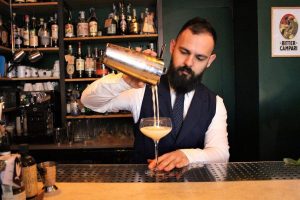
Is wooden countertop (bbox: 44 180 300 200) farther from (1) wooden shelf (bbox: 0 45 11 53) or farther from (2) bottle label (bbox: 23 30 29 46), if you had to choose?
(2) bottle label (bbox: 23 30 29 46)

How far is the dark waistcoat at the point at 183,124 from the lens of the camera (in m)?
1.82

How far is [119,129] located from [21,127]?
0.98m

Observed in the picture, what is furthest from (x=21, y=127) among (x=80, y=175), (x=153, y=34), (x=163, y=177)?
(x=163, y=177)

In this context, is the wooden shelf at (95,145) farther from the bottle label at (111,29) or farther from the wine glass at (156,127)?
the wine glass at (156,127)

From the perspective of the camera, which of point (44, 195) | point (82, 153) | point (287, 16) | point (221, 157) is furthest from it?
point (82, 153)

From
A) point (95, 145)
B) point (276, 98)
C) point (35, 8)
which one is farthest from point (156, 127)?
point (35, 8)

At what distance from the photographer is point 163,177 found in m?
1.31

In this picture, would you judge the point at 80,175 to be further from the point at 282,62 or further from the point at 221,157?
the point at 282,62

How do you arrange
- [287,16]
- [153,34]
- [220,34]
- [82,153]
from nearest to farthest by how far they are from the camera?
1. [287,16]
2. [82,153]
3. [153,34]
4. [220,34]

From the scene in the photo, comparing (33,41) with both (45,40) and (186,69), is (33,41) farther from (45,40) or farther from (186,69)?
(186,69)

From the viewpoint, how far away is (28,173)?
1.06m

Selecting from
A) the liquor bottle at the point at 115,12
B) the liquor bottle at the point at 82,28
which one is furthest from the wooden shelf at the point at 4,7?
the liquor bottle at the point at 115,12

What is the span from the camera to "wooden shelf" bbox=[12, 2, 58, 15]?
3084 mm

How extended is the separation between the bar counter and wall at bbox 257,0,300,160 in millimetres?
1358
